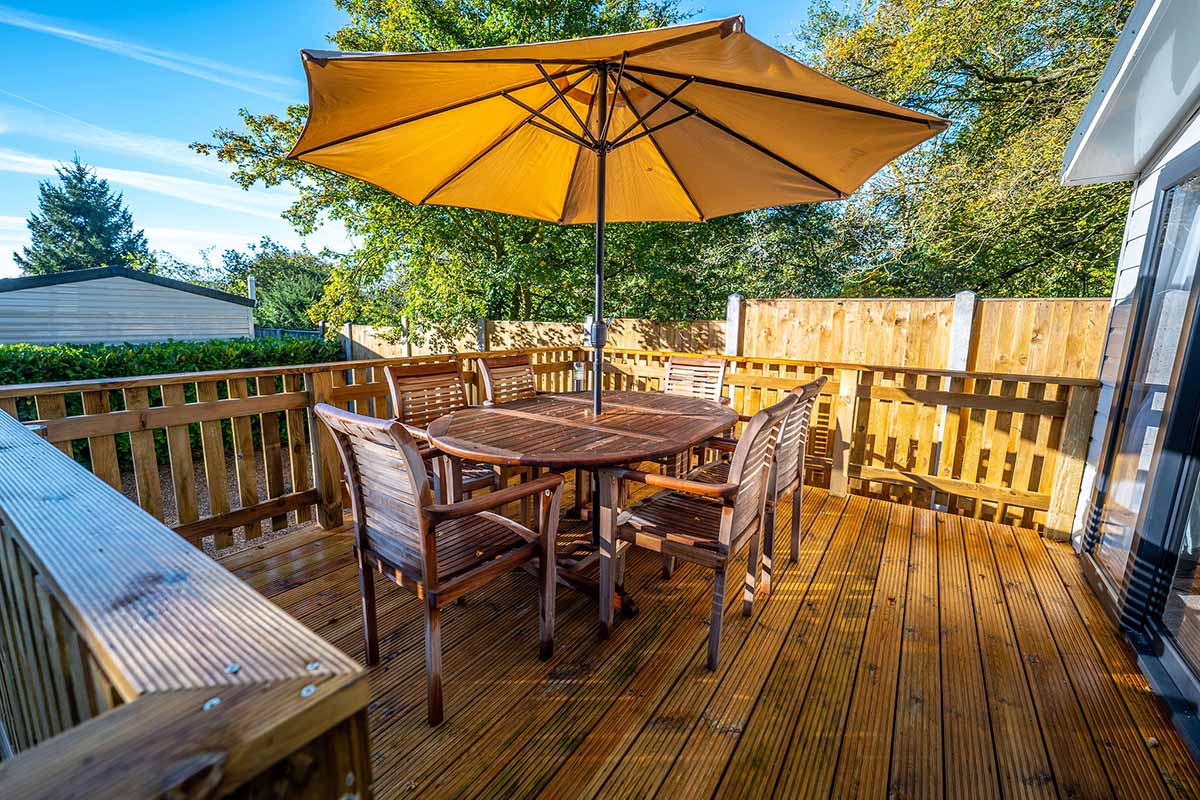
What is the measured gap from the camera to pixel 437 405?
320 centimetres

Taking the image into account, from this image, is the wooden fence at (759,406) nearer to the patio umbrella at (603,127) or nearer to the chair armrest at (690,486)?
the patio umbrella at (603,127)

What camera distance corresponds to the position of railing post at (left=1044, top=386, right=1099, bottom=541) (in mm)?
3057

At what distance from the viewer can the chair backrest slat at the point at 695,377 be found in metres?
3.65

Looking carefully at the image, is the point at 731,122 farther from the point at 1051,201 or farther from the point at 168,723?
the point at 1051,201

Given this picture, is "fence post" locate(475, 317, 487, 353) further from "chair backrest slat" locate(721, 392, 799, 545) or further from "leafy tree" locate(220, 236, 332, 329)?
"leafy tree" locate(220, 236, 332, 329)

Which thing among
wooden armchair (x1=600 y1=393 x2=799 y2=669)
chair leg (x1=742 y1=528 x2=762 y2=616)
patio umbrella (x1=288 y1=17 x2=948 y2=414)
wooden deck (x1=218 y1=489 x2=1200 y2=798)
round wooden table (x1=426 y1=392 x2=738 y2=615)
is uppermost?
patio umbrella (x1=288 y1=17 x2=948 y2=414)

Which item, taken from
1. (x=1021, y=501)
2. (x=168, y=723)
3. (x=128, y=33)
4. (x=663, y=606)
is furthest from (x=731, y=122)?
(x=128, y=33)

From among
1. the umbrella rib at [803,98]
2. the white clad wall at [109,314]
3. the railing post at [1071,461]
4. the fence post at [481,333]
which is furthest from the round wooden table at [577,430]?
the white clad wall at [109,314]

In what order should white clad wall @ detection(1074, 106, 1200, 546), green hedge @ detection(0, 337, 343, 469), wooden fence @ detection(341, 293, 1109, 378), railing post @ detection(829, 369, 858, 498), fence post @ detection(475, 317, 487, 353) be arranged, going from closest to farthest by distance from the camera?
white clad wall @ detection(1074, 106, 1200, 546), railing post @ detection(829, 369, 858, 498), wooden fence @ detection(341, 293, 1109, 378), green hedge @ detection(0, 337, 343, 469), fence post @ detection(475, 317, 487, 353)

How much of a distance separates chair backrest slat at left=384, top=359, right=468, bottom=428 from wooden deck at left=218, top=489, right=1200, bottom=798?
0.89 metres

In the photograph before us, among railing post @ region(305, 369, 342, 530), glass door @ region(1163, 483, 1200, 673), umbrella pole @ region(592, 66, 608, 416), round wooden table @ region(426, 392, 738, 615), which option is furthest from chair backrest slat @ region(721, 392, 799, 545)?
railing post @ region(305, 369, 342, 530)

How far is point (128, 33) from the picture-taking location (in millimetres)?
10570

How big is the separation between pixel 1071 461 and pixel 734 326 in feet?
10.9

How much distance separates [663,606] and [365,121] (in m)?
2.56
